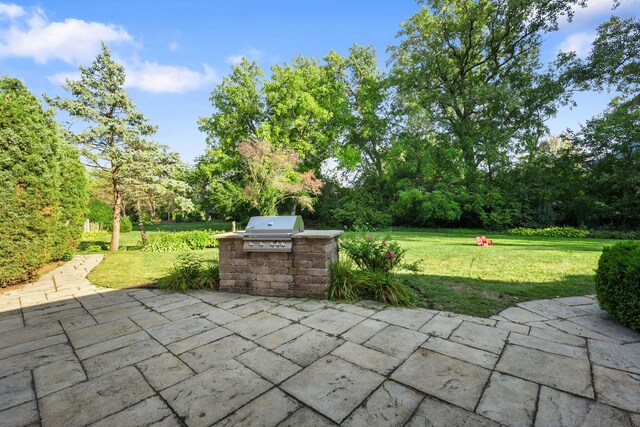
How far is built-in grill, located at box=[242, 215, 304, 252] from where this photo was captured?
10.6 ft

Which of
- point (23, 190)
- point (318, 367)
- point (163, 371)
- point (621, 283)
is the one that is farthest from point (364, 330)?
point (23, 190)

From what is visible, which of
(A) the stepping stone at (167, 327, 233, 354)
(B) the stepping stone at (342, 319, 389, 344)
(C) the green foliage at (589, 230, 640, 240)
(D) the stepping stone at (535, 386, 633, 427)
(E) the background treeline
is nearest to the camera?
(D) the stepping stone at (535, 386, 633, 427)

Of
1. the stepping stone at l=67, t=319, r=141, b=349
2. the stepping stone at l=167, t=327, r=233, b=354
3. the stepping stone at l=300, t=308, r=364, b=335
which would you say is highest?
the stepping stone at l=300, t=308, r=364, b=335

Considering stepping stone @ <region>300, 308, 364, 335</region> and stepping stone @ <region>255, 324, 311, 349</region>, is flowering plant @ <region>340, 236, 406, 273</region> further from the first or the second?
stepping stone @ <region>255, 324, 311, 349</region>

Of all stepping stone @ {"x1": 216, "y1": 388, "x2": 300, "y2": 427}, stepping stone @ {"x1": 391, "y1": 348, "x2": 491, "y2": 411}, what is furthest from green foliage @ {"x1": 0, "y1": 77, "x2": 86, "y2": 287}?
stepping stone @ {"x1": 391, "y1": 348, "x2": 491, "y2": 411}

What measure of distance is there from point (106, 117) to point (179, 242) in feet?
13.8

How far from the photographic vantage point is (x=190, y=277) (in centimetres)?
394

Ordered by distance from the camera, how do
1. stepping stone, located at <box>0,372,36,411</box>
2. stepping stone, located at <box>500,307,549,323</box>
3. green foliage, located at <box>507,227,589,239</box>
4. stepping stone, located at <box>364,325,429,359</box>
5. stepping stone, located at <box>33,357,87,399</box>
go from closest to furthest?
1. stepping stone, located at <box>0,372,36,411</box>
2. stepping stone, located at <box>33,357,87,399</box>
3. stepping stone, located at <box>364,325,429,359</box>
4. stepping stone, located at <box>500,307,549,323</box>
5. green foliage, located at <box>507,227,589,239</box>

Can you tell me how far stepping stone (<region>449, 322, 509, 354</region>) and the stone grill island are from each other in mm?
1500

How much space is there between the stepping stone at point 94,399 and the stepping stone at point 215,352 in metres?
0.30

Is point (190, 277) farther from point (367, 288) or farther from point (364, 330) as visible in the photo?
point (364, 330)

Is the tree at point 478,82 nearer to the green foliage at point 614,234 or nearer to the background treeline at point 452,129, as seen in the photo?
the background treeline at point 452,129

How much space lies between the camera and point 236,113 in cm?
1608

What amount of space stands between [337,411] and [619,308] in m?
2.84
